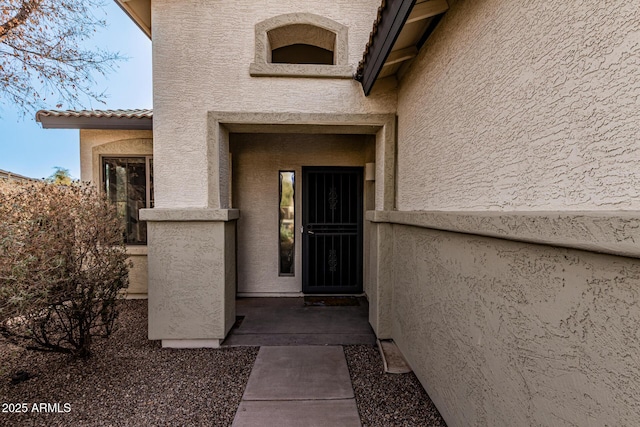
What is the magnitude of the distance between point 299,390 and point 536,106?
4051mm

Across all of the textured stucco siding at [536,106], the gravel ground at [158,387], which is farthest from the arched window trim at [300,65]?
the gravel ground at [158,387]

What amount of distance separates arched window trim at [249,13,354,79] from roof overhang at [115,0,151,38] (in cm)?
210

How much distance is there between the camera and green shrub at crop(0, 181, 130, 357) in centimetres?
328

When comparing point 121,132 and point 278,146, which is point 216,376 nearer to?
point 278,146

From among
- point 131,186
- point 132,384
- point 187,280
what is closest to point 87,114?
point 131,186

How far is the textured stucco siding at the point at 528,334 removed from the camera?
4.58ft

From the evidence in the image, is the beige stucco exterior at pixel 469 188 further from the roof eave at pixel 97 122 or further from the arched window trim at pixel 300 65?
the roof eave at pixel 97 122

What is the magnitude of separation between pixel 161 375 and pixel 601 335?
4981mm

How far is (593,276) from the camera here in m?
1.51

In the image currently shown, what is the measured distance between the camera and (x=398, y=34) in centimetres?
334

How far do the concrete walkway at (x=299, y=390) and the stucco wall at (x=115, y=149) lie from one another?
4463mm

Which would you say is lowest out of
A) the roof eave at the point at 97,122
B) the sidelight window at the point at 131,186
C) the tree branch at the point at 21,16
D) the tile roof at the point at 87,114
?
the sidelight window at the point at 131,186

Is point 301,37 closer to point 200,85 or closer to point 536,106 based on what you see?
point 200,85

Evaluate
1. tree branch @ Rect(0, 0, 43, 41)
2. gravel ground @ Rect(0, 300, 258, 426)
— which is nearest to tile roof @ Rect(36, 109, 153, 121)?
tree branch @ Rect(0, 0, 43, 41)
